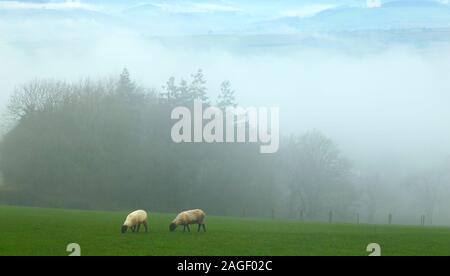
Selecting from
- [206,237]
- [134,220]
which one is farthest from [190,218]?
[134,220]

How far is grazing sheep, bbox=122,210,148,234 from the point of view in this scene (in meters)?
13.4

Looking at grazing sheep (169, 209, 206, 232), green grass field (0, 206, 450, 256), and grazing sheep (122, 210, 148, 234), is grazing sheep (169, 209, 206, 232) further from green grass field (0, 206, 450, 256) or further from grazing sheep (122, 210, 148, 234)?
grazing sheep (122, 210, 148, 234)

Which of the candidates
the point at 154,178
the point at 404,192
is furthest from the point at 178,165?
the point at 404,192

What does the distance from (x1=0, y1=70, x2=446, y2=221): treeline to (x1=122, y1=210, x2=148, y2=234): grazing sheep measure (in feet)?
0.42

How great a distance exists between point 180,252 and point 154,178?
6.72 feet

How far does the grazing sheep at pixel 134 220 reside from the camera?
44.1ft

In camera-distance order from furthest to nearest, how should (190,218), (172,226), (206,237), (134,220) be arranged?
(172,226)
(190,218)
(134,220)
(206,237)

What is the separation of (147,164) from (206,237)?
144 cm

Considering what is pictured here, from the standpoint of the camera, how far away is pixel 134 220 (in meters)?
13.5

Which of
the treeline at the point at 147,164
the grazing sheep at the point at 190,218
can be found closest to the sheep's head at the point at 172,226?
the grazing sheep at the point at 190,218

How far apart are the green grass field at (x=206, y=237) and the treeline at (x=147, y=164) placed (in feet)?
0.95

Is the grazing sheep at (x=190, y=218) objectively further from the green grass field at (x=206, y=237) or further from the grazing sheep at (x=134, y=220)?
the grazing sheep at (x=134, y=220)

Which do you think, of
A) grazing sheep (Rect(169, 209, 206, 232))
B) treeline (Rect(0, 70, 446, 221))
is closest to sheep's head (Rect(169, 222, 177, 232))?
grazing sheep (Rect(169, 209, 206, 232))

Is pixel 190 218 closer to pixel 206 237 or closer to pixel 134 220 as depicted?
pixel 206 237
